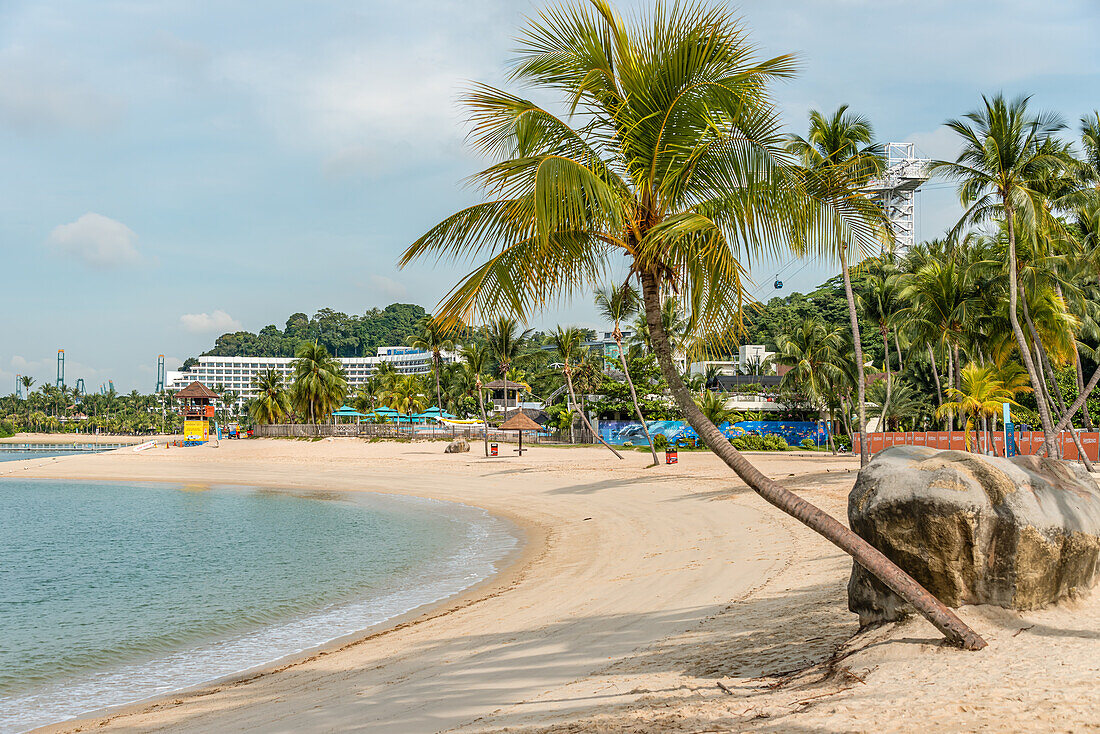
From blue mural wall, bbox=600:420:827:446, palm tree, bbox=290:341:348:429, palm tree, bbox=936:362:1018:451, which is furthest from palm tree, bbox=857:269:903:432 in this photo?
palm tree, bbox=290:341:348:429

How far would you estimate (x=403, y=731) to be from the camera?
5.27 m

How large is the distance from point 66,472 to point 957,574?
179ft

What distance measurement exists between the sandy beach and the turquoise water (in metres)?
1.27

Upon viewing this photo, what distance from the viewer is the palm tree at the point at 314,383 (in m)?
65.6

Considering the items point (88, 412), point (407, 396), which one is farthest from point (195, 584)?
point (88, 412)

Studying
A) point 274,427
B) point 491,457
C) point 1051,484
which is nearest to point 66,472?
point 274,427

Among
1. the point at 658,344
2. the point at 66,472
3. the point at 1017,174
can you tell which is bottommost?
the point at 66,472

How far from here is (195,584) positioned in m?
14.7

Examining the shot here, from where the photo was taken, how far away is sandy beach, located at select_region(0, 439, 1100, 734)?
159 inches

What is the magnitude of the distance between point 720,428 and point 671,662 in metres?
40.9

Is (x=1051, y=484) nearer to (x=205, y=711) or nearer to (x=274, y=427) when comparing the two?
(x=205, y=711)

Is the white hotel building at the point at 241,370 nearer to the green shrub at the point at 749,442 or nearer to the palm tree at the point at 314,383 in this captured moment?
the palm tree at the point at 314,383

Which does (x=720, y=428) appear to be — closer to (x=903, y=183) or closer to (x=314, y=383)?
(x=314, y=383)

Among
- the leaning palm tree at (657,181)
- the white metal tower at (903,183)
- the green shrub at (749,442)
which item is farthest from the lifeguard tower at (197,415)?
the white metal tower at (903,183)
